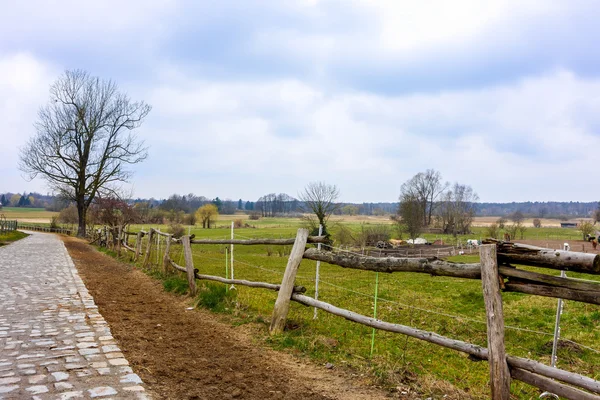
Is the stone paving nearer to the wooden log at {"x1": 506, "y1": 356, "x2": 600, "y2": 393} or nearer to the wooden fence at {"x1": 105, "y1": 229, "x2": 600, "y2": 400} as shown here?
the wooden fence at {"x1": 105, "y1": 229, "x2": 600, "y2": 400}

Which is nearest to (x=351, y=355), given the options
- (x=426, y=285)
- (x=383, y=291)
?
(x=383, y=291)

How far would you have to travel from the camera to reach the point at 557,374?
2.94 meters

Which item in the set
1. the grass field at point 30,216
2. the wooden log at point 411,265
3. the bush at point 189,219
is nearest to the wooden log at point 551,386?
Result: the wooden log at point 411,265

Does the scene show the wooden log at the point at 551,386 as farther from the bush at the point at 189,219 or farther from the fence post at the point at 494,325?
the bush at the point at 189,219

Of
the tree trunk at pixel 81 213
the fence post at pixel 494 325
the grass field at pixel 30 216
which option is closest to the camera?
the fence post at pixel 494 325

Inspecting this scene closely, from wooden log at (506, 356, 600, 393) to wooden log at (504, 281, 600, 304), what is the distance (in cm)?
50

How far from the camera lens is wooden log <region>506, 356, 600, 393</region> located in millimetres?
2760

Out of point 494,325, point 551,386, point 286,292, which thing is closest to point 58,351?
point 286,292

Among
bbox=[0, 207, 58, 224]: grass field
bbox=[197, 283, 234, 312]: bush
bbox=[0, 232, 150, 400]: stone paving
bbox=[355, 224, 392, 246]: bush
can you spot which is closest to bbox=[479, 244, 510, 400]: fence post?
bbox=[0, 232, 150, 400]: stone paving

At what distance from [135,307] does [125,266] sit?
7.82 metres

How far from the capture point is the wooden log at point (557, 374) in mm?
2760

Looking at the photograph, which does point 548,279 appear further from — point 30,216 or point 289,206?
point 289,206

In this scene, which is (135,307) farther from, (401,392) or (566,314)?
(566,314)

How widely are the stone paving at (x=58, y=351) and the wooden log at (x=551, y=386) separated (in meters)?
2.91
